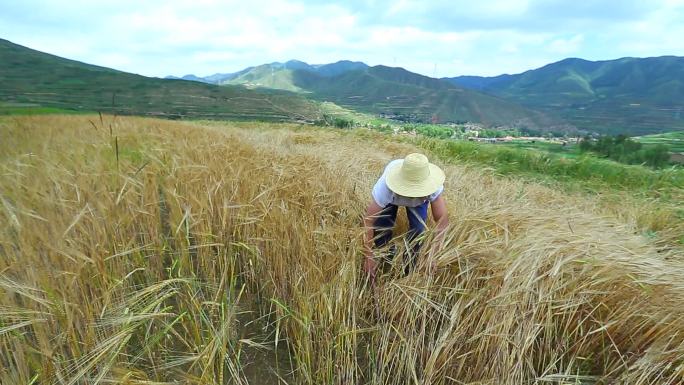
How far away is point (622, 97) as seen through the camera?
124 meters

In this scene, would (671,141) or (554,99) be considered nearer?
(671,141)

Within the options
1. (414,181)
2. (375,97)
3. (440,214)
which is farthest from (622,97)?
(414,181)

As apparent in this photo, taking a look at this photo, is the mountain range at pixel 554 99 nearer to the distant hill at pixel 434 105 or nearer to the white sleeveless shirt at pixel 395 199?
the distant hill at pixel 434 105

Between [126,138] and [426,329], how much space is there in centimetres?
462

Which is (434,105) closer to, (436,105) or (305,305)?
(436,105)

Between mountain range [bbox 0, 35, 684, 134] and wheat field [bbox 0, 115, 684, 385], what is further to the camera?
mountain range [bbox 0, 35, 684, 134]

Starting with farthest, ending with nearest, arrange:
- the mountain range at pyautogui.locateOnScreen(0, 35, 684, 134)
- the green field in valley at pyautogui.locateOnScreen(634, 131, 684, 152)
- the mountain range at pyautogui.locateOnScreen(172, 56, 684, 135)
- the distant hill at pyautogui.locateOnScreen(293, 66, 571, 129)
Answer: the distant hill at pyautogui.locateOnScreen(293, 66, 571, 129) → the mountain range at pyautogui.locateOnScreen(172, 56, 684, 135) → the mountain range at pyautogui.locateOnScreen(0, 35, 684, 134) → the green field in valley at pyautogui.locateOnScreen(634, 131, 684, 152)

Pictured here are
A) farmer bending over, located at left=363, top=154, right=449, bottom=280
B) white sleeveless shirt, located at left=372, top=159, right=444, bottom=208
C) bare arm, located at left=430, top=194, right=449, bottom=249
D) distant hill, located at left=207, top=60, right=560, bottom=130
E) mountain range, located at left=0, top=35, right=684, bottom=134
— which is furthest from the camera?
distant hill, located at left=207, top=60, right=560, bottom=130

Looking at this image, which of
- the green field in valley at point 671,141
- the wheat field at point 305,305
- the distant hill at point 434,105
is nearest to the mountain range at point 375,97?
the distant hill at point 434,105

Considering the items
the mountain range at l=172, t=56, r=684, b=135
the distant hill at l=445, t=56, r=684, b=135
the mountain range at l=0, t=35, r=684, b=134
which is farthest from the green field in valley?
the distant hill at l=445, t=56, r=684, b=135

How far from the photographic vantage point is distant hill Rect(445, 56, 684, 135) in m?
73.1

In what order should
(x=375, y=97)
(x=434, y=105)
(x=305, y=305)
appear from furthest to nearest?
(x=375, y=97), (x=434, y=105), (x=305, y=305)

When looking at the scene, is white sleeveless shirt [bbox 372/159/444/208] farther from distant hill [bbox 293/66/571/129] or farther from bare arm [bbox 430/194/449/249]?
distant hill [bbox 293/66/571/129]

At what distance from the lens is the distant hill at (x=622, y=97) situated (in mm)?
73125
